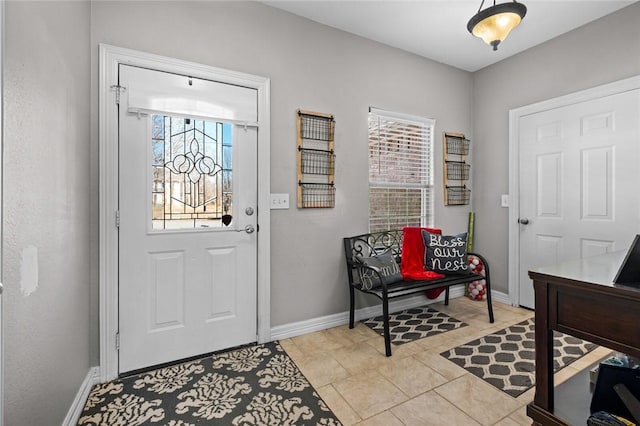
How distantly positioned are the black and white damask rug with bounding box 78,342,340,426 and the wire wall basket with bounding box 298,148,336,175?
1.53 meters

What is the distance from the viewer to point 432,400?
69.1 inches

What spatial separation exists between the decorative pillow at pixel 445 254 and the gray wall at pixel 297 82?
659 millimetres

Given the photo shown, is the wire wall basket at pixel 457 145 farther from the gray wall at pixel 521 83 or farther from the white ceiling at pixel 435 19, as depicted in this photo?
the white ceiling at pixel 435 19

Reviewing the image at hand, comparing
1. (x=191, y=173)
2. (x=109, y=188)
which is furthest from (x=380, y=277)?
(x=109, y=188)

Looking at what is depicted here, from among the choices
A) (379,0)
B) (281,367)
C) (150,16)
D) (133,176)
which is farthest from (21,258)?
(379,0)

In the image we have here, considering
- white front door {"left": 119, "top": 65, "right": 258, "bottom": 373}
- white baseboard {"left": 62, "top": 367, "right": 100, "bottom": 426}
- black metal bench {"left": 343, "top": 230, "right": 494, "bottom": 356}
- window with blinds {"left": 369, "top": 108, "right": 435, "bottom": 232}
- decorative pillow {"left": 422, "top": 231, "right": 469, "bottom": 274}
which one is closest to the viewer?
white baseboard {"left": 62, "top": 367, "right": 100, "bottom": 426}

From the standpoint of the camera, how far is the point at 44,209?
127cm

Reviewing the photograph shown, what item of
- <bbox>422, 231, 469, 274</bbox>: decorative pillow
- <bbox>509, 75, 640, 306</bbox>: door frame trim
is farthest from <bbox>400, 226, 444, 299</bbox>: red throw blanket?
<bbox>509, 75, 640, 306</bbox>: door frame trim

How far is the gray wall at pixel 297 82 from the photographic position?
214 cm

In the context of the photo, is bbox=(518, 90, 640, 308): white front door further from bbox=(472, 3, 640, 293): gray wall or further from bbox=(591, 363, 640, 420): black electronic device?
bbox=(591, 363, 640, 420): black electronic device

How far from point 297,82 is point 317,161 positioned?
690 millimetres

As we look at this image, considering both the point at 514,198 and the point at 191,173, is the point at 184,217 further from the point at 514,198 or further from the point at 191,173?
the point at 514,198

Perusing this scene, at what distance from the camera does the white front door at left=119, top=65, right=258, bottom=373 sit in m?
2.04

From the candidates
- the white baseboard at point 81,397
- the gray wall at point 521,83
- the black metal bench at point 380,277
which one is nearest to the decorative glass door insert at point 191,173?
the white baseboard at point 81,397
